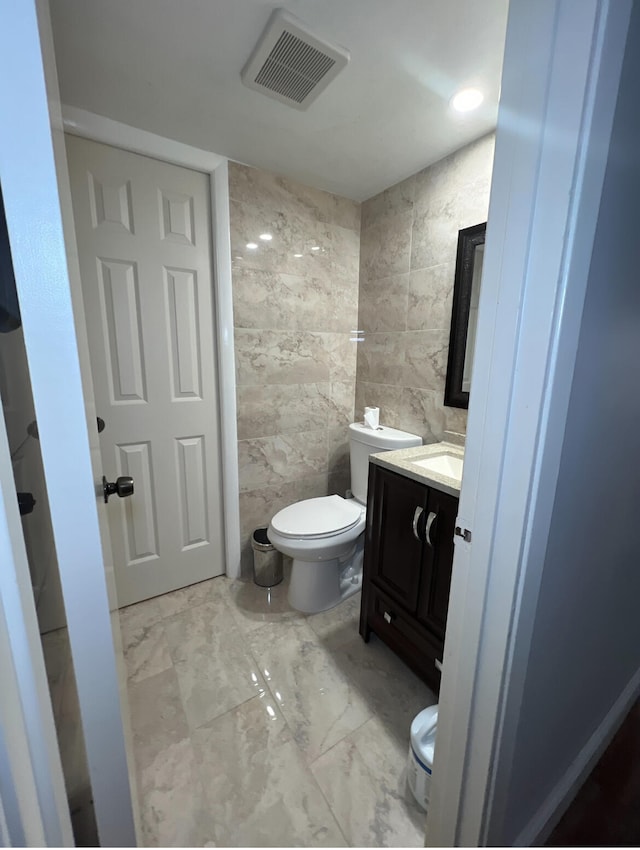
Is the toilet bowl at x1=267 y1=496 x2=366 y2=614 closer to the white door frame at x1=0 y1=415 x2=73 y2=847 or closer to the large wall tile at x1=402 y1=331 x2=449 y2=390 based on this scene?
the large wall tile at x1=402 y1=331 x2=449 y2=390

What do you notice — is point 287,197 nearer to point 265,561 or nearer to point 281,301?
point 281,301

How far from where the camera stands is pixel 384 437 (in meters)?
1.67

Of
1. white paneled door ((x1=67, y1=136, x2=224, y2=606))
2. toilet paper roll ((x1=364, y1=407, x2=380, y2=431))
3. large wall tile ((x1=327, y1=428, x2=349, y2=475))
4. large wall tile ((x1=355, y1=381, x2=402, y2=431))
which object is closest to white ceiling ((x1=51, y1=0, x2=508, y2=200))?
white paneled door ((x1=67, y1=136, x2=224, y2=606))

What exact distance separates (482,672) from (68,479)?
2.60ft

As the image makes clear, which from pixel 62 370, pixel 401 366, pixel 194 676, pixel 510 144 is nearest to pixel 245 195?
pixel 401 366

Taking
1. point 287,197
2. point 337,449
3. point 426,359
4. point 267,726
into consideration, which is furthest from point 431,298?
point 267,726

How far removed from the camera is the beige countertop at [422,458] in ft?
3.44

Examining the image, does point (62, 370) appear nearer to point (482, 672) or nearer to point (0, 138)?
point (0, 138)

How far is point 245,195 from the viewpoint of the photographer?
1.62 metres

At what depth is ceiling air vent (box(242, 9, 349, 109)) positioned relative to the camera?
0.93 meters

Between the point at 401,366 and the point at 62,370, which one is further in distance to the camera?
the point at 401,366

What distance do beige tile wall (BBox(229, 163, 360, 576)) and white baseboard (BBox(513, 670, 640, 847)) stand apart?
1472 mm

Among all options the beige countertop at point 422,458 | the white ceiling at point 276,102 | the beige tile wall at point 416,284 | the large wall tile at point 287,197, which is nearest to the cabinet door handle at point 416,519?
the beige countertop at point 422,458

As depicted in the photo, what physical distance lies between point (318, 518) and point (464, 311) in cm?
117
